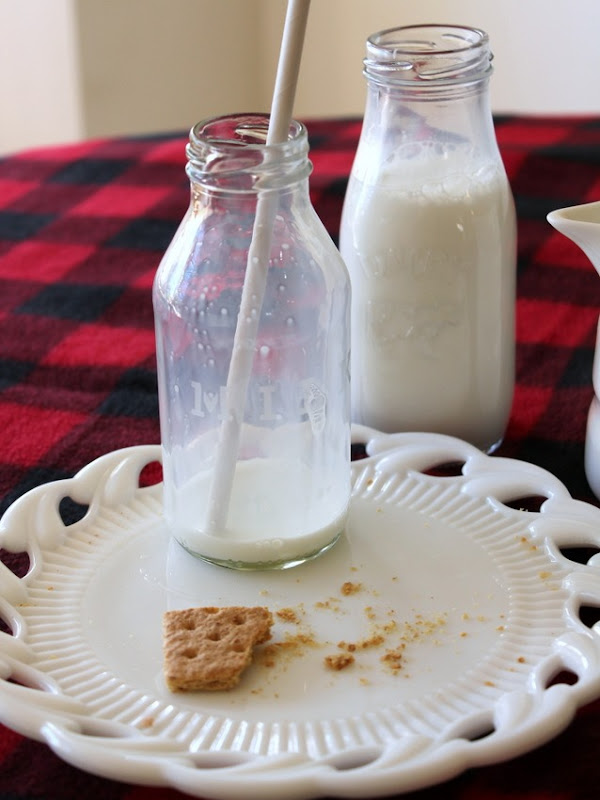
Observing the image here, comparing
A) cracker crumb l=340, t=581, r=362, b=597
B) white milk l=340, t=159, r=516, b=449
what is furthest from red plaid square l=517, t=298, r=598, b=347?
cracker crumb l=340, t=581, r=362, b=597

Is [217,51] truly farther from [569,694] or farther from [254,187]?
[569,694]

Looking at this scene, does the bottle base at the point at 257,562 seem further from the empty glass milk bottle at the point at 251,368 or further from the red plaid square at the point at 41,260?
the red plaid square at the point at 41,260

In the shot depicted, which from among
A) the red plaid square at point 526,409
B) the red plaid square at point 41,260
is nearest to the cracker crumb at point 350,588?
the red plaid square at point 526,409

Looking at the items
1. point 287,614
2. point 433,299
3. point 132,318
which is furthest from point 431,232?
point 132,318

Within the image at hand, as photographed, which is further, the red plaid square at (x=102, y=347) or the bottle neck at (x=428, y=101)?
the red plaid square at (x=102, y=347)

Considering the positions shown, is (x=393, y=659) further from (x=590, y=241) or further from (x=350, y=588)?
(x=590, y=241)

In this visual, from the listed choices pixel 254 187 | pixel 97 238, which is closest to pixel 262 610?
pixel 254 187

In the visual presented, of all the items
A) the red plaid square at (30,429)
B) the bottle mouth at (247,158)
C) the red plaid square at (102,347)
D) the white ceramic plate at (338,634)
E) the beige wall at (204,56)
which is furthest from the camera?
the beige wall at (204,56)
